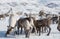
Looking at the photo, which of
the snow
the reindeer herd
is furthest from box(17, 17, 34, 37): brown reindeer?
the snow

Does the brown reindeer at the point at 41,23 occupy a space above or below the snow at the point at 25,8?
below

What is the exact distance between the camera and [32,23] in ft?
12.6

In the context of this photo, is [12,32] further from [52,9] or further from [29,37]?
[52,9]

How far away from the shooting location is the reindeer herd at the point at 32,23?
3820 mm

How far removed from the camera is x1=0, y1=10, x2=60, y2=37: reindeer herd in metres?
3.82

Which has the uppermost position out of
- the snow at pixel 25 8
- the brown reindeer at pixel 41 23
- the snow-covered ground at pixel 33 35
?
the snow at pixel 25 8

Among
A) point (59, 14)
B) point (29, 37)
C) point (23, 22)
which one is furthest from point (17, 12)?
point (59, 14)

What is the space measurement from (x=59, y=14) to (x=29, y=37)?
709 mm

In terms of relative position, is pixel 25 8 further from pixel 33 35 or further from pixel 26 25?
pixel 33 35

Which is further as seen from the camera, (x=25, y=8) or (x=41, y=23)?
(x=25, y=8)

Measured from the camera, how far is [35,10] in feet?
12.9

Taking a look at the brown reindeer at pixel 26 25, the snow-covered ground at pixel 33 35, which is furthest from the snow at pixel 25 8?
the brown reindeer at pixel 26 25

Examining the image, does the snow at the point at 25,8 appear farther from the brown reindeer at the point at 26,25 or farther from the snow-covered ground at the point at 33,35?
the brown reindeer at the point at 26,25

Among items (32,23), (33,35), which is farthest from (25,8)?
(33,35)
